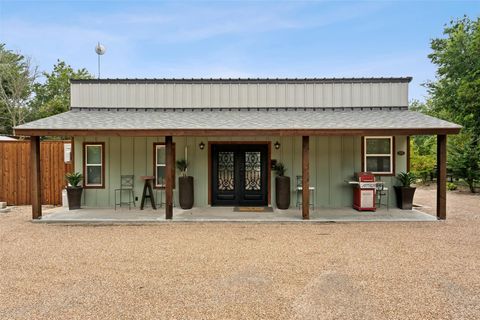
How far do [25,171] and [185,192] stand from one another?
17.3ft

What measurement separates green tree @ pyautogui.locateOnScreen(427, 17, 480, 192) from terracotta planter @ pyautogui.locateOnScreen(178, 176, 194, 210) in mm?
11560

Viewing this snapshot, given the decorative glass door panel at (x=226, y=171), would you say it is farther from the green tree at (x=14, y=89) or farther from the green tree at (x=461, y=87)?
the green tree at (x=14, y=89)

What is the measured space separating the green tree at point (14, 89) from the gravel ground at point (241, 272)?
22.5 metres

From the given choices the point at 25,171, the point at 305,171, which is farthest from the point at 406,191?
the point at 25,171

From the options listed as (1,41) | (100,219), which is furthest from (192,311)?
(1,41)

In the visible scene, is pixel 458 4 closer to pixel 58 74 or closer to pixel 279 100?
pixel 279 100

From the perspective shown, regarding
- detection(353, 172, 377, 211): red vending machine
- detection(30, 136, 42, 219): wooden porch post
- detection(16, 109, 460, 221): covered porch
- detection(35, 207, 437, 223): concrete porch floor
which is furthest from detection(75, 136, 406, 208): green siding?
detection(30, 136, 42, 219): wooden porch post

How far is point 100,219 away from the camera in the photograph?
7520 millimetres

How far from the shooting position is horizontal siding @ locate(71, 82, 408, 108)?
9523 mm

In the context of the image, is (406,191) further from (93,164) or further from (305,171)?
(93,164)

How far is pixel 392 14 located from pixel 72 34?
924 inches

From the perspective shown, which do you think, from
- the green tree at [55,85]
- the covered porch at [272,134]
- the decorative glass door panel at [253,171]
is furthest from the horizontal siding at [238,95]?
the green tree at [55,85]

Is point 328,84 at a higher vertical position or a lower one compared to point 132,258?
higher

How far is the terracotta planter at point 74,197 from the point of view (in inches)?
347
